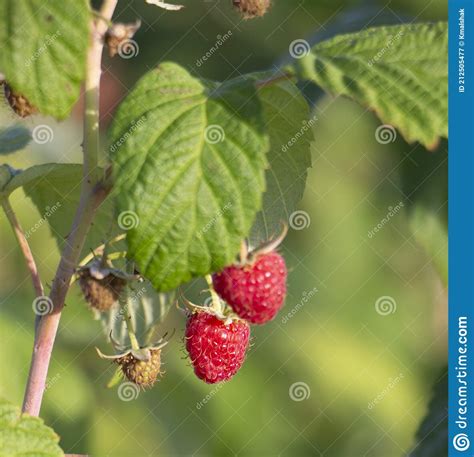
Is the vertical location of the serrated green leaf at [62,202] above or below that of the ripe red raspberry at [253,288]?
below

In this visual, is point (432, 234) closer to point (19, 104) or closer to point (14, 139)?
point (14, 139)

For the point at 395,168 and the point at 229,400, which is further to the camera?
the point at 229,400

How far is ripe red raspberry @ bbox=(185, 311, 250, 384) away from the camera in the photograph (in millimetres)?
1294

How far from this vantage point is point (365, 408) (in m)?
2.56

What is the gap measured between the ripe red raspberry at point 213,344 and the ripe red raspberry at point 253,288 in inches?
6.2

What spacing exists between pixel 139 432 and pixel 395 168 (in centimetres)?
100

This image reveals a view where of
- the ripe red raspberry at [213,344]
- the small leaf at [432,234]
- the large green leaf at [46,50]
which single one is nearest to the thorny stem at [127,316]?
the ripe red raspberry at [213,344]

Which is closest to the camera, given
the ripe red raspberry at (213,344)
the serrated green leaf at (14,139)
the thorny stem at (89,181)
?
the thorny stem at (89,181)

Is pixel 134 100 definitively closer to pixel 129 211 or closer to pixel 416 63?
pixel 129 211

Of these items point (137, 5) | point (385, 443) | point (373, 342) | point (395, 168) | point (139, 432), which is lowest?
point (139, 432)

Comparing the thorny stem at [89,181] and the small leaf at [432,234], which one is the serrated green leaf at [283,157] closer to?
the thorny stem at [89,181]

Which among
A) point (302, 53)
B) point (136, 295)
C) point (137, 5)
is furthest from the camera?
point (137, 5)

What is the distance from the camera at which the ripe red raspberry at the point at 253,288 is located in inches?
43.9
